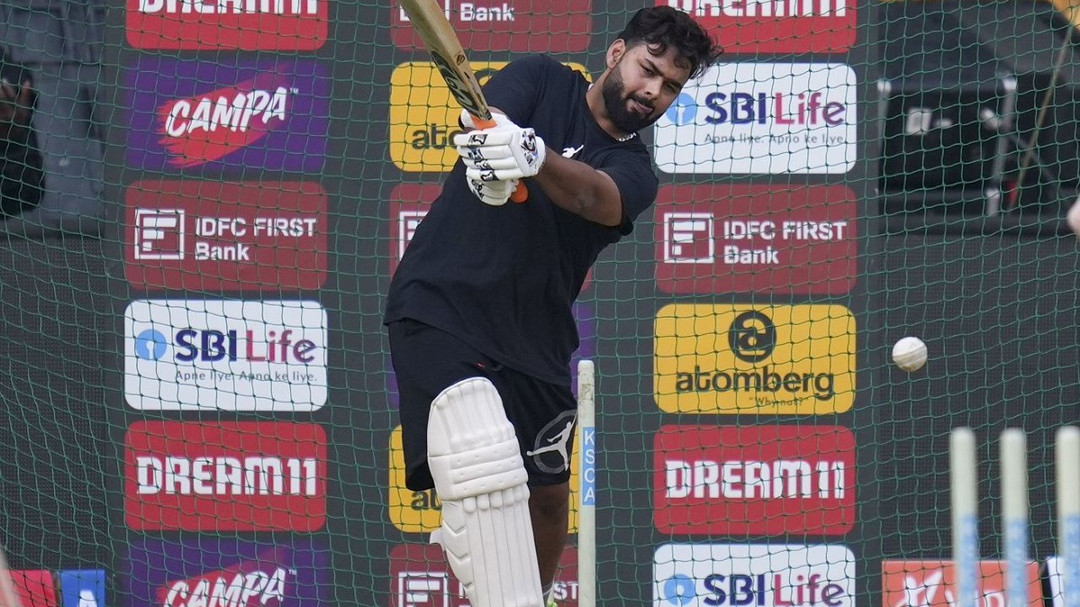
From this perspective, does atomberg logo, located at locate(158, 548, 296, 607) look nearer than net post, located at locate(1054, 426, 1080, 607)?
No

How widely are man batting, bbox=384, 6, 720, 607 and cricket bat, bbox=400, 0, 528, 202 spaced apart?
29 mm

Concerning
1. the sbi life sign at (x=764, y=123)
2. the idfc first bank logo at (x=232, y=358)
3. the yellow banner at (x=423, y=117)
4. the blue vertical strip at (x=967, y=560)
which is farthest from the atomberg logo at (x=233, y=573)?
the blue vertical strip at (x=967, y=560)

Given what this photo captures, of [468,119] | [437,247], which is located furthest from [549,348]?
[468,119]

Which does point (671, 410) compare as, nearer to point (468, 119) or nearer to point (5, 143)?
point (468, 119)

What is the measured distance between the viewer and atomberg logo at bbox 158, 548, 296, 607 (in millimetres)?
4223

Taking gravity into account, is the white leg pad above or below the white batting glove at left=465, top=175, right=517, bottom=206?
below

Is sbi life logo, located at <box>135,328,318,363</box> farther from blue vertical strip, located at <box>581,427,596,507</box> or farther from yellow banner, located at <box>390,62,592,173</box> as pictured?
blue vertical strip, located at <box>581,427,596,507</box>

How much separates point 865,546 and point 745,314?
2.52 ft

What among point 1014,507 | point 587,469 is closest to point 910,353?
point 587,469

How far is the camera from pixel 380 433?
4.25m

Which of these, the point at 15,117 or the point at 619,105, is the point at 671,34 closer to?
the point at 619,105

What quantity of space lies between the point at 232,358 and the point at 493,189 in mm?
1911

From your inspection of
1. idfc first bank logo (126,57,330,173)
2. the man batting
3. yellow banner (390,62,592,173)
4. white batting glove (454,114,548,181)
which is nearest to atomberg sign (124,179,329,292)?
idfc first bank logo (126,57,330,173)

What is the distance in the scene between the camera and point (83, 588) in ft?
13.9
